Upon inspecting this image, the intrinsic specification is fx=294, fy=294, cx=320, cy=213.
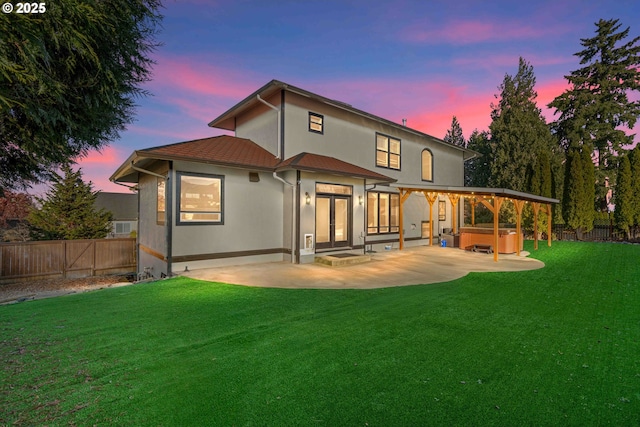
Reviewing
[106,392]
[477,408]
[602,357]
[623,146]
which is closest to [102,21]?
[106,392]

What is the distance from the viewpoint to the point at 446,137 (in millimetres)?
42000

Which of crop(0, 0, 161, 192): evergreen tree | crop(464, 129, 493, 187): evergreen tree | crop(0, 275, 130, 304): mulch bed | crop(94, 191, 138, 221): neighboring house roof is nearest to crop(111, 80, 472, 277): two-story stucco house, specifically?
crop(0, 275, 130, 304): mulch bed

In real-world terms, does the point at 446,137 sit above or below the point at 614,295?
above

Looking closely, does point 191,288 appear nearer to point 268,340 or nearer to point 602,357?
point 268,340

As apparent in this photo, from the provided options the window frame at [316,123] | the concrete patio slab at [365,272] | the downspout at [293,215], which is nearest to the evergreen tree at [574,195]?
the concrete patio slab at [365,272]

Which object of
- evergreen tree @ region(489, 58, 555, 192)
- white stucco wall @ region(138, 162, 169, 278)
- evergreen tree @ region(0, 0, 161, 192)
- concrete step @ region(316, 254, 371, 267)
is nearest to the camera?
evergreen tree @ region(0, 0, 161, 192)

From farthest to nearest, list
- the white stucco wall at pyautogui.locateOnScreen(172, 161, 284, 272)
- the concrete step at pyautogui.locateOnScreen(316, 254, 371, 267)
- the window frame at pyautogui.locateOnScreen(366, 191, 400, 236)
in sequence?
the window frame at pyautogui.locateOnScreen(366, 191, 400, 236) → the concrete step at pyautogui.locateOnScreen(316, 254, 371, 267) → the white stucco wall at pyautogui.locateOnScreen(172, 161, 284, 272)

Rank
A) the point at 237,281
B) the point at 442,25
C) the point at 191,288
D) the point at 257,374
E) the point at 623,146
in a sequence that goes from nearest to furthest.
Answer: the point at 257,374, the point at 191,288, the point at 237,281, the point at 442,25, the point at 623,146

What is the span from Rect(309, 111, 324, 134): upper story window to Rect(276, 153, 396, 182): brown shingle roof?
1034 mm

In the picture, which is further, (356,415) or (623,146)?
(623,146)

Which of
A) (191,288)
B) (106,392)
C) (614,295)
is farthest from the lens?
(191,288)

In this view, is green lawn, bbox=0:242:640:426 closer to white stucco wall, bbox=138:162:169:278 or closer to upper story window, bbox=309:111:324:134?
white stucco wall, bbox=138:162:169:278

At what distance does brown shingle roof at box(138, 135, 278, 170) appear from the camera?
7.99 metres

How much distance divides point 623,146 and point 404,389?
34.3 m
